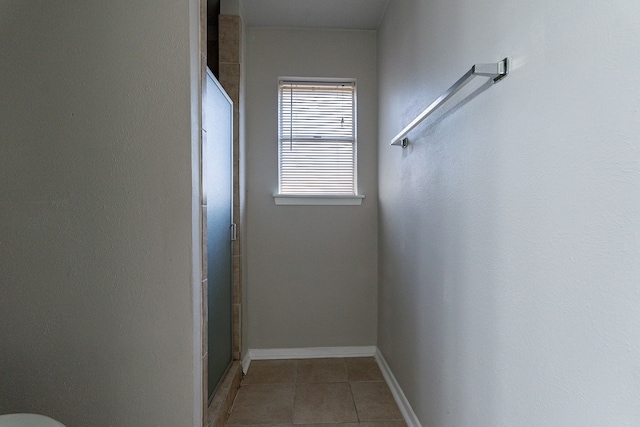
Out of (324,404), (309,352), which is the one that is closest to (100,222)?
(324,404)

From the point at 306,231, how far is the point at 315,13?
143 centimetres

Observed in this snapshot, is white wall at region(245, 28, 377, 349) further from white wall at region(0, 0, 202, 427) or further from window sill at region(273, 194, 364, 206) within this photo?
white wall at region(0, 0, 202, 427)

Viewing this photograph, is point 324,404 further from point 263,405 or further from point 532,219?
point 532,219

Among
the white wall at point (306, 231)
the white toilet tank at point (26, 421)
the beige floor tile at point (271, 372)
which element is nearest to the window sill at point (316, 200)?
the white wall at point (306, 231)

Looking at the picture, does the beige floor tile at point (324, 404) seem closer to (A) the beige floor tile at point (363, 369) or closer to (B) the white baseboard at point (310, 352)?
(A) the beige floor tile at point (363, 369)

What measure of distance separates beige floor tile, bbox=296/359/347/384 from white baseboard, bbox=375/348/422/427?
0.25m

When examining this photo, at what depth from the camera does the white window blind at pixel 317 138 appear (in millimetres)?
2562

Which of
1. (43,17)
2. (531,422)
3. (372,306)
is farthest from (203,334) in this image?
(372,306)

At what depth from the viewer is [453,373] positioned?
1.23 m

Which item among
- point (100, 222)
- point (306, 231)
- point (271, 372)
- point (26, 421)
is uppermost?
point (100, 222)

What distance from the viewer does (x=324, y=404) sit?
1.94 m

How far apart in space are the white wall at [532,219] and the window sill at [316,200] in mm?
987

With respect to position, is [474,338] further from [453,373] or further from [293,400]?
[293,400]

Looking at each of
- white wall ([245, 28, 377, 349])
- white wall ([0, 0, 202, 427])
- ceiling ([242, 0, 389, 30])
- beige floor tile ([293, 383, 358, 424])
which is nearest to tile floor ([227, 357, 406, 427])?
beige floor tile ([293, 383, 358, 424])
